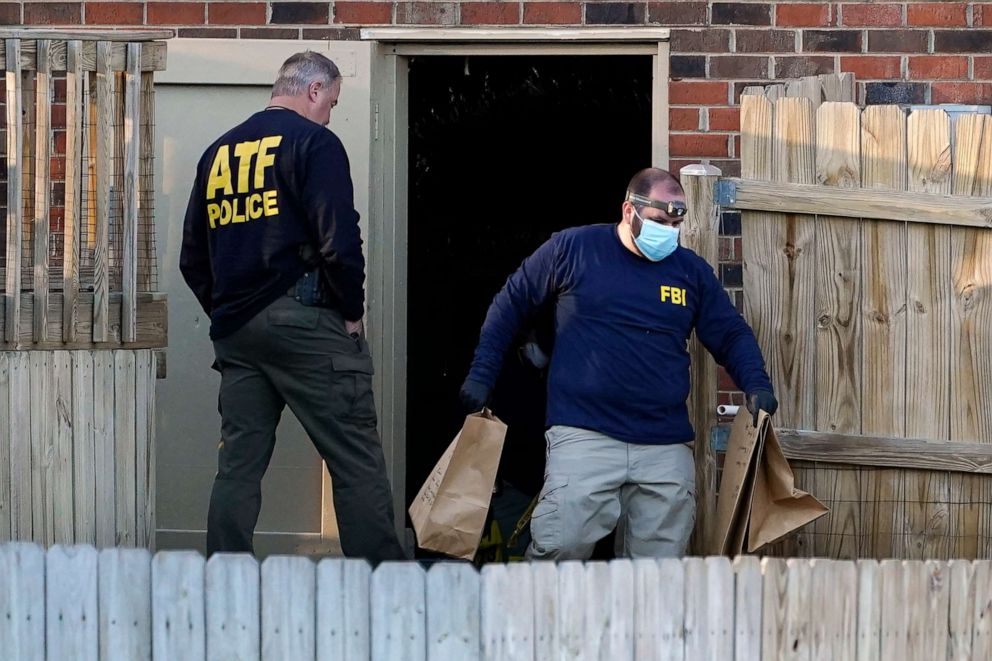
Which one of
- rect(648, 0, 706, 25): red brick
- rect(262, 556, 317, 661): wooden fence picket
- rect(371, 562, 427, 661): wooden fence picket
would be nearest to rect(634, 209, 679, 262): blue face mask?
rect(648, 0, 706, 25): red brick

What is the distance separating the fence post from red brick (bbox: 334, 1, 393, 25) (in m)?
1.55

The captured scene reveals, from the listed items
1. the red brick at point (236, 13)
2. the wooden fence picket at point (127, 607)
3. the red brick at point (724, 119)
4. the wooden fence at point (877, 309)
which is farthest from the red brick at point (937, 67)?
the wooden fence picket at point (127, 607)

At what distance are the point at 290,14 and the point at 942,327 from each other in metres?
2.93

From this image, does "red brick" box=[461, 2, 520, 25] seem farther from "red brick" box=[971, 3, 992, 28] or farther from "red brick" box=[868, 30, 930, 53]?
"red brick" box=[971, 3, 992, 28]

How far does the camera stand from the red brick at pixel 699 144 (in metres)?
6.22

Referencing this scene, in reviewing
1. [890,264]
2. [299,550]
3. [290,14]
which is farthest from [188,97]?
[890,264]

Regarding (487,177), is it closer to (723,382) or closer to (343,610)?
(723,382)

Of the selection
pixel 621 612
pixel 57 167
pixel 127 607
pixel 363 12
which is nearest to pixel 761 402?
pixel 621 612

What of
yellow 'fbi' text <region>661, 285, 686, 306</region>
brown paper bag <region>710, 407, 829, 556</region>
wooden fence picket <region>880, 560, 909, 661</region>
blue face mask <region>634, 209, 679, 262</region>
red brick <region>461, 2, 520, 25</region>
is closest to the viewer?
wooden fence picket <region>880, 560, 909, 661</region>

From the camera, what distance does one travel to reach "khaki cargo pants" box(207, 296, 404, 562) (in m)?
5.21

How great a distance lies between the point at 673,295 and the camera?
5270 millimetres

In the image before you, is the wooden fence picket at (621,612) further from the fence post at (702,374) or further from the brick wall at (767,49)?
the brick wall at (767,49)

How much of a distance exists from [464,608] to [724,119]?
117 inches

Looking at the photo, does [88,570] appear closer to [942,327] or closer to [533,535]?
[533,535]
